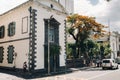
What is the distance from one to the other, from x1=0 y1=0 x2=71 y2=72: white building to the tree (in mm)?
7913

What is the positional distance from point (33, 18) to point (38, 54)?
172 inches

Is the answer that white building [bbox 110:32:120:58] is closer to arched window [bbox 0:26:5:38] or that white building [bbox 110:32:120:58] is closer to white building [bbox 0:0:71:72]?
white building [bbox 0:0:71:72]

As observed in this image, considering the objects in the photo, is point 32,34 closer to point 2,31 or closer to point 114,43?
point 2,31

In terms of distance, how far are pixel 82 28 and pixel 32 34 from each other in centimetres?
1554

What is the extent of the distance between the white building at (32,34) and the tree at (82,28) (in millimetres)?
7913

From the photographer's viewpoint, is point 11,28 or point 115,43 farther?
point 115,43

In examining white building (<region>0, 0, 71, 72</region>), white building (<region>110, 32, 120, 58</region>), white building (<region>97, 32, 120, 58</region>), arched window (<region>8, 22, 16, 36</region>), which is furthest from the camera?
white building (<region>110, 32, 120, 58</region>)

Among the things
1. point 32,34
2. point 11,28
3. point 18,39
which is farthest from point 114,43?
point 32,34

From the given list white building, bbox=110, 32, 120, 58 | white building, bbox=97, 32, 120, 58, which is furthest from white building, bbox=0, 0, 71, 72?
white building, bbox=110, 32, 120, 58

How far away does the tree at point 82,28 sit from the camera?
3825 centimetres

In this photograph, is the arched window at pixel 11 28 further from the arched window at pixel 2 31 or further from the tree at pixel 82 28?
the tree at pixel 82 28

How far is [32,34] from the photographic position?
24844 millimetres

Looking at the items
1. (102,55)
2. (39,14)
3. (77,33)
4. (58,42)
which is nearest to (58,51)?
(58,42)

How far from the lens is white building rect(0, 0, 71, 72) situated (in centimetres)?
2512
